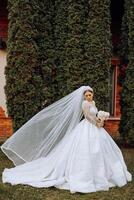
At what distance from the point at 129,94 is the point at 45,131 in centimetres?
311

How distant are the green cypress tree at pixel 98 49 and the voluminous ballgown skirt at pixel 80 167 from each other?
234 centimetres

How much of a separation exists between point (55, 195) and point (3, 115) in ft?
21.2

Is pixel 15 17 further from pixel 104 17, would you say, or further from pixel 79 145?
pixel 79 145

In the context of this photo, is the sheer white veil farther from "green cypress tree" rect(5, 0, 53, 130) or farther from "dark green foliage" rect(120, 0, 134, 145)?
"dark green foliage" rect(120, 0, 134, 145)

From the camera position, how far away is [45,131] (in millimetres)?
8836

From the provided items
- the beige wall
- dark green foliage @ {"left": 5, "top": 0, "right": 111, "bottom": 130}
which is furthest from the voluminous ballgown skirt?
the beige wall

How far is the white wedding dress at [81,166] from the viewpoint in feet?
25.3

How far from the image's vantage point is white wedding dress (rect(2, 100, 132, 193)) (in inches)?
303

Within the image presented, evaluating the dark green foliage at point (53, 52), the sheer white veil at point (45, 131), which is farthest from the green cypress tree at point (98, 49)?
the sheer white veil at point (45, 131)

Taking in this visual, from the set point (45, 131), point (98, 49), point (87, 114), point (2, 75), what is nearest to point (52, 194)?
point (87, 114)

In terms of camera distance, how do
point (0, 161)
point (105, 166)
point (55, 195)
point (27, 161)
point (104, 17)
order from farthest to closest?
1. point (104, 17)
2. point (0, 161)
3. point (27, 161)
4. point (105, 166)
5. point (55, 195)

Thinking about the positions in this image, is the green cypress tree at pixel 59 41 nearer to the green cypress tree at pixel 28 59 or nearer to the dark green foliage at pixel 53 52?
the dark green foliage at pixel 53 52

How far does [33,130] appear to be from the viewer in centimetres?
892

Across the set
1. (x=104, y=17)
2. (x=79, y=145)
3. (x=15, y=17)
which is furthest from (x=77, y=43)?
(x=79, y=145)
